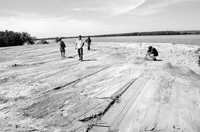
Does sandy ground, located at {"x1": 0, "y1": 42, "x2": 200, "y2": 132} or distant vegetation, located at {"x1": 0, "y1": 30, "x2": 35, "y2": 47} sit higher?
distant vegetation, located at {"x1": 0, "y1": 30, "x2": 35, "y2": 47}

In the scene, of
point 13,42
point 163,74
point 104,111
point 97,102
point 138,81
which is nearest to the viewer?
point 104,111

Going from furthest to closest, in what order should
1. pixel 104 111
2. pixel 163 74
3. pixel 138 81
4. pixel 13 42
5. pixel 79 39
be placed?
pixel 13 42
pixel 79 39
pixel 163 74
pixel 138 81
pixel 104 111

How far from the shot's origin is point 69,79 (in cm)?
952

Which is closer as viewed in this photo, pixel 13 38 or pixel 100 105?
pixel 100 105

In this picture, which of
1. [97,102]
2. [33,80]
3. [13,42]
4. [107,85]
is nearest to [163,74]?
[107,85]

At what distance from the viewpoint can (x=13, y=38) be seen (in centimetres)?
5856

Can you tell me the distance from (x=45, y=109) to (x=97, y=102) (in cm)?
154

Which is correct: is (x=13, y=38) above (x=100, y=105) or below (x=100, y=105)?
above

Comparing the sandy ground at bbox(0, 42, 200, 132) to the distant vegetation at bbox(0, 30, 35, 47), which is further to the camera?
the distant vegetation at bbox(0, 30, 35, 47)

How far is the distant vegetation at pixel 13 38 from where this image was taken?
55.2m

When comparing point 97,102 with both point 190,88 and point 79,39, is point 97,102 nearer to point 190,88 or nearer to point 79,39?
point 190,88

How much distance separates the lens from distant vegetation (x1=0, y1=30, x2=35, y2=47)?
55.2 meters

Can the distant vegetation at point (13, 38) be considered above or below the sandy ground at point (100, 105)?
above

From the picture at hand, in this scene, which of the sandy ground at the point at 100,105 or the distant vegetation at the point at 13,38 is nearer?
the sandy ground at the point at 100,105
